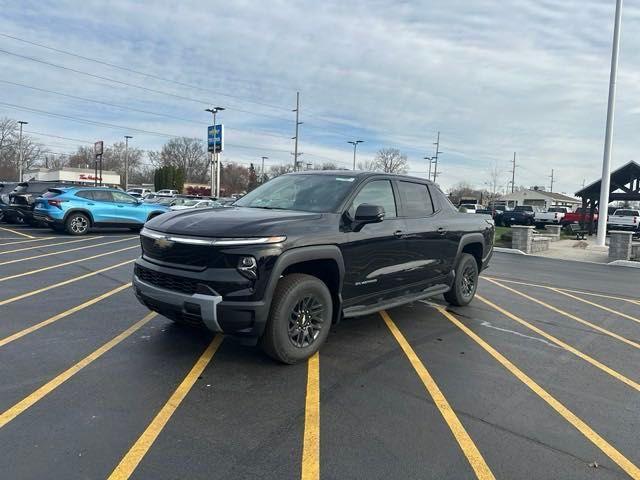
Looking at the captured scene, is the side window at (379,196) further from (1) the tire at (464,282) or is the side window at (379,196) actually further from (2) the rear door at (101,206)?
(2) the rear door at (101,206)

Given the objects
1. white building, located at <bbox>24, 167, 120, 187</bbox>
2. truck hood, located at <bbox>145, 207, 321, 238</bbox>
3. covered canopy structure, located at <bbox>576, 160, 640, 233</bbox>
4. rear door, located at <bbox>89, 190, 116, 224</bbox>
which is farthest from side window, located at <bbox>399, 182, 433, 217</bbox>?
white building, located at <bbox>24, 167, 120, 187</bbox>

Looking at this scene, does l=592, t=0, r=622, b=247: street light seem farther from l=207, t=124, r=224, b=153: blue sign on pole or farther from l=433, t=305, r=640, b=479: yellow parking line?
l=207, t=124, r=224, b=153: blue sign on pole

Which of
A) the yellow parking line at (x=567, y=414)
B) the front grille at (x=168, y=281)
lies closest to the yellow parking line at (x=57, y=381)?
the front grille at (x=168, y=281)

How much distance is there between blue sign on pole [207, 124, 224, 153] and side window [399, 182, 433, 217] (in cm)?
4298

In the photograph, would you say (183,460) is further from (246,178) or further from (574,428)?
(246,178)

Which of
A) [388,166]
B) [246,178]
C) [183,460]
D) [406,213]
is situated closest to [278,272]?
[183,460]

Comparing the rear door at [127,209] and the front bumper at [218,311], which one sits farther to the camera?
the rear door at [127,209]

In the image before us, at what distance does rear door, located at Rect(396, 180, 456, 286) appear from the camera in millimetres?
5530

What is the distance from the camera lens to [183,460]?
2.79 metres

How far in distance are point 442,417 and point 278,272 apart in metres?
1.72

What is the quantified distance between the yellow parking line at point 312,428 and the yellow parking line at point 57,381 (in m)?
2.01

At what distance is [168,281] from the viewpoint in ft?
13.5

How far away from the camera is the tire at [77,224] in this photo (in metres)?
15.2

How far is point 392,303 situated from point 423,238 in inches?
38.5
